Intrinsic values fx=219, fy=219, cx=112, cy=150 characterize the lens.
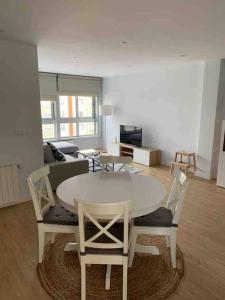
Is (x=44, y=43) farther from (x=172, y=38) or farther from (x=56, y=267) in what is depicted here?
(x=56, y=267)

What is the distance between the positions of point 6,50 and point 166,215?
123 inches

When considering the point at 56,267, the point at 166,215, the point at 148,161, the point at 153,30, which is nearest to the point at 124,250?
the point at 166,215

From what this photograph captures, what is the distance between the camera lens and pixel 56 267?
2189mm

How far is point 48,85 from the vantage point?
685cm

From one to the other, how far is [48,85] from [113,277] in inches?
241

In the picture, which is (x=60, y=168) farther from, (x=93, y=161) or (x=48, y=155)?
(x=93, y=161)

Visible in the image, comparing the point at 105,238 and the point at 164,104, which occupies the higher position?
the point at 164,104

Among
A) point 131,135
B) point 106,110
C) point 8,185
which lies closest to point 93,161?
point 131,135

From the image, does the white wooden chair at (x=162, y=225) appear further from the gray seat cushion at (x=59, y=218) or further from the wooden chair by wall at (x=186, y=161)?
the wooden chair by wall at (x=186, y=161)

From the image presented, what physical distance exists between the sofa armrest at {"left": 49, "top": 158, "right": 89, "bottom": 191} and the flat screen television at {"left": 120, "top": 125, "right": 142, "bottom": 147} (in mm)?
2507

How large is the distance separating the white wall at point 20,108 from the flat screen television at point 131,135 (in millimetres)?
3373

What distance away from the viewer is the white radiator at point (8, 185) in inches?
131

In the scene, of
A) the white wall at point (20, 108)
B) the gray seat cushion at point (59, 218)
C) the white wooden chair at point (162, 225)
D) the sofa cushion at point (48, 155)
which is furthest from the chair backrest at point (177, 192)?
the sofa cushion at point (48, 155)

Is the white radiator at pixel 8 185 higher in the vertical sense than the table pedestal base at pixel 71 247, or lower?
higher
